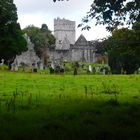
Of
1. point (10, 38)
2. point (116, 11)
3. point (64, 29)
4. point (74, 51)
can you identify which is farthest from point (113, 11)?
point (64, 29)

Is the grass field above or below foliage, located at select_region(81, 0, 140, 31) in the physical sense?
below

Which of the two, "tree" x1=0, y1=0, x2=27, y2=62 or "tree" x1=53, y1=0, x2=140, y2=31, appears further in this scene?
"tree" x1=0, y1=0, x2=27, y2=62

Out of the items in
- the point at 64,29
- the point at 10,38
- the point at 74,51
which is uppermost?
the point at 64,29

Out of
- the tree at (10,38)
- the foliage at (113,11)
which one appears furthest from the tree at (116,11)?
the tree at (10,38)

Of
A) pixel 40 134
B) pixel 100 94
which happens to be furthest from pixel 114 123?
pixel 100 94

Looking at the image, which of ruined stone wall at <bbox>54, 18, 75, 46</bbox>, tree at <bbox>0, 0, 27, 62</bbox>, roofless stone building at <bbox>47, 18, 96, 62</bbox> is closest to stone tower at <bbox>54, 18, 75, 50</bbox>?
ruined stone wall at <bbox>54, 18, 75, 46</bbox>

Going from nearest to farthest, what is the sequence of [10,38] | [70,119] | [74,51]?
[70,119] → [10,38] → [74,51]

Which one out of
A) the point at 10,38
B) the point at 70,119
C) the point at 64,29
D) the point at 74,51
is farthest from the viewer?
the point at 64,29

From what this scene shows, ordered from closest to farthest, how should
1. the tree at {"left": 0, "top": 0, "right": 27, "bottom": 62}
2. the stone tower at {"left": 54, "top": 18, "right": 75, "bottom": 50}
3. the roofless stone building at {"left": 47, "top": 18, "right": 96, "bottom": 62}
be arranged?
the tree at {"left": 0, "top": 0, "right": 27, "bottom": 62}, the roofless stone building at {"left": 47, "top": 18, "right": 96, "bottom": 62}, the stone tower at {"left": 54, "top": 18, "right": 75, "bottom": 50}

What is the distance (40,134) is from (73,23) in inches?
7277

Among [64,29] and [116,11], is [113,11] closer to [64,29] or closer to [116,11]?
[116,11]

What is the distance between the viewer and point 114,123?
41.5ft

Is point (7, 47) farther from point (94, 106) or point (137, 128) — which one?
point (137, 128)

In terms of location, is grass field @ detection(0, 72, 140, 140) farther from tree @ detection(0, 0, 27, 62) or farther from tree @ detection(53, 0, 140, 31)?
tree @ detection(0, 0, 27, 62)
